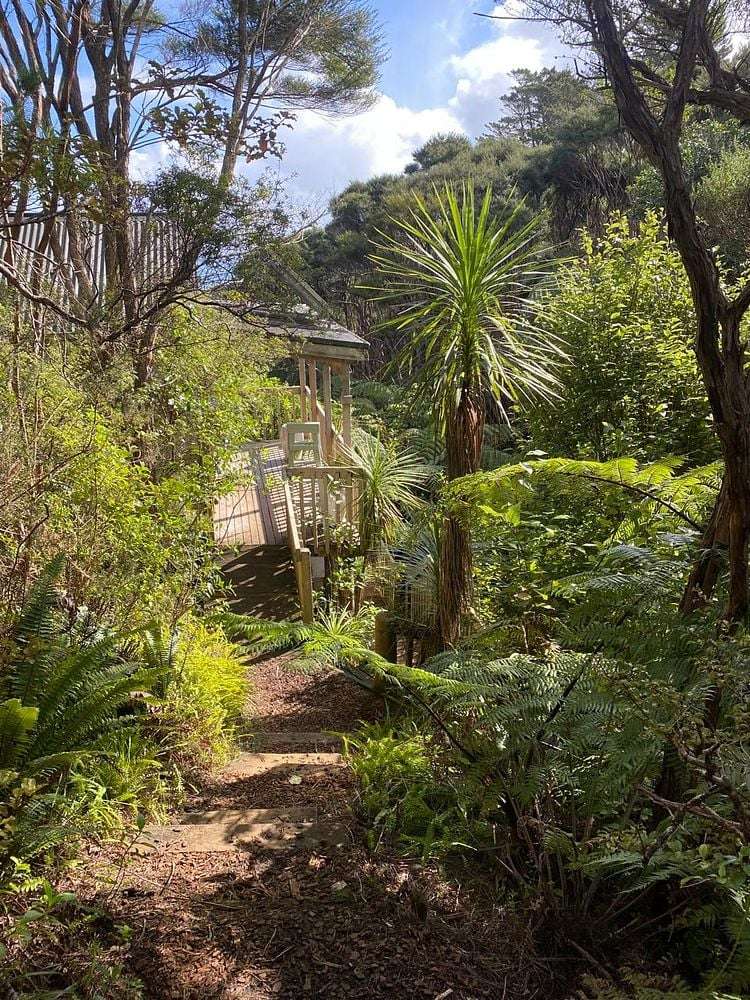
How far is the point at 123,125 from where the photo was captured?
6.50m

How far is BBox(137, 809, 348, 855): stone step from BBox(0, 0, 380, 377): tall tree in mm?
2790

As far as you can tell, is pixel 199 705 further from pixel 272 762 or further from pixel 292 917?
pixel 292 917

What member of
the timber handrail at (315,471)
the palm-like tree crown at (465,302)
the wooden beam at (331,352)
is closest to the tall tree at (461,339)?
the palm-like tree crown at (465,302)

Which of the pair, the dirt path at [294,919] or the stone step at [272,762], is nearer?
the dirt path at [294,919]

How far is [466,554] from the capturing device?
407cm

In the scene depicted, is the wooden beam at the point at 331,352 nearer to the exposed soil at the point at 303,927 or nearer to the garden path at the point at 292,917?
the garden path at the point at 292,917

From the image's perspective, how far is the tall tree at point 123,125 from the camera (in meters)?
3.87

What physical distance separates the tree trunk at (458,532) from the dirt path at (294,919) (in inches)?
54.6

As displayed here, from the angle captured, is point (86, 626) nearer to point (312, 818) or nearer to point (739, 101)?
point (312, 818)

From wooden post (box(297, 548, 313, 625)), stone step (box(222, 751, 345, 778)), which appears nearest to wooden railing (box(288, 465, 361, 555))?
wooden post (box(297, 548, 313, 625))

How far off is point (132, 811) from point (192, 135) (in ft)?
15.3

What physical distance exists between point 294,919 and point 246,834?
22.9 inches

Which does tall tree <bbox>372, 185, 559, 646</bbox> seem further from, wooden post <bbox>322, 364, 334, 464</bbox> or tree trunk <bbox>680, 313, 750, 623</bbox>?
wooden post <bbox>322, 364, 334, 464</bbox>

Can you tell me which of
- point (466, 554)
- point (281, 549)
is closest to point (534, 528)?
point (466, 554)
